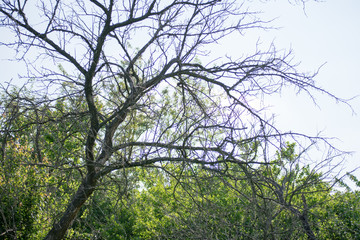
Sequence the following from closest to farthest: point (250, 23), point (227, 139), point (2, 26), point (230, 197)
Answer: point (227, 139)
point (2, 26)
point (250, 23)
point (230, 197)

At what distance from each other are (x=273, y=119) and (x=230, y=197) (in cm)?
546

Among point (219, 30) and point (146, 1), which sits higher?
point (146, 1)

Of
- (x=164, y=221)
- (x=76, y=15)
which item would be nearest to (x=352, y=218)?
(x=164, y=221)

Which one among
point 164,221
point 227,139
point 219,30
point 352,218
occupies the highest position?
point 219,30

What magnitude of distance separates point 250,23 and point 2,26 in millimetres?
3238

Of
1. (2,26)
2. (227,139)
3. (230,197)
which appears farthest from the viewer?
(230,197)

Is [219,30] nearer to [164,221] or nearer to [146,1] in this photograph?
[146,1]

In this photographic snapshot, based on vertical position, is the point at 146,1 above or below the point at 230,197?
above

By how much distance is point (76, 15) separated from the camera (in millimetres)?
5148

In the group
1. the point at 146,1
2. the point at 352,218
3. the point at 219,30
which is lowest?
the point at 352,218

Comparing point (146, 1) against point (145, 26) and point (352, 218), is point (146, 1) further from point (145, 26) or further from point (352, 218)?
point (352, 218)

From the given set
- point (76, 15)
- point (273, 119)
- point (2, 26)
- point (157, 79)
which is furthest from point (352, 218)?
point (2, 26)

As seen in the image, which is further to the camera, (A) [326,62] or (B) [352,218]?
(B) [352,218]

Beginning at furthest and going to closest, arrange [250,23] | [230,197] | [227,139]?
[230,197] < [250,23] < [227,139]
